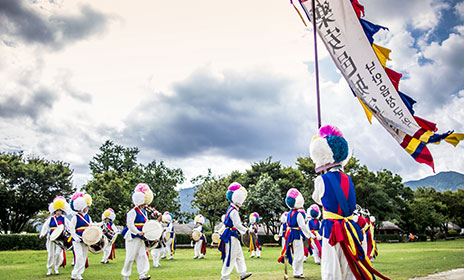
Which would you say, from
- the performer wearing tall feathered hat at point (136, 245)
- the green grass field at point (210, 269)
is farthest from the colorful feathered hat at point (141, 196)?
the green grass field at point (210, 269)

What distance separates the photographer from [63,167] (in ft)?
130

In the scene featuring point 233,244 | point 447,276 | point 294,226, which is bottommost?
point 447,276

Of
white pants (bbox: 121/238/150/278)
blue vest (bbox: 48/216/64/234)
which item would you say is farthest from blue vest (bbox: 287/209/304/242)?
blue vest (bbox: 48/216/64/234)

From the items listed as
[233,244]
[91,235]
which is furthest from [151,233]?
[233,244]

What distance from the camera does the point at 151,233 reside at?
29.0 feet

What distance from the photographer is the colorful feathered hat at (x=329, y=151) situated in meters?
5.05

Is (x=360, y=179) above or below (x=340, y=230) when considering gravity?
above

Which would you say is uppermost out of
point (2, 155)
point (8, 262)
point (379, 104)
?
point (2, 155)

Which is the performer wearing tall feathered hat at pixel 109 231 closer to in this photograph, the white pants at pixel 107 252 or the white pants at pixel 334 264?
the white pants at pixel 107 252

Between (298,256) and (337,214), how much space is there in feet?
20.5

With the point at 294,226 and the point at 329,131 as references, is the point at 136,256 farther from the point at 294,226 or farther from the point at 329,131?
the point at 329,131

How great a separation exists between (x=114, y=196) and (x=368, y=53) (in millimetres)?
30865

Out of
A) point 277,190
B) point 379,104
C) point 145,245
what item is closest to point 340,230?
point 379,104

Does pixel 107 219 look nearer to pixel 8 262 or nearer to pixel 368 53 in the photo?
pixel 8 262
